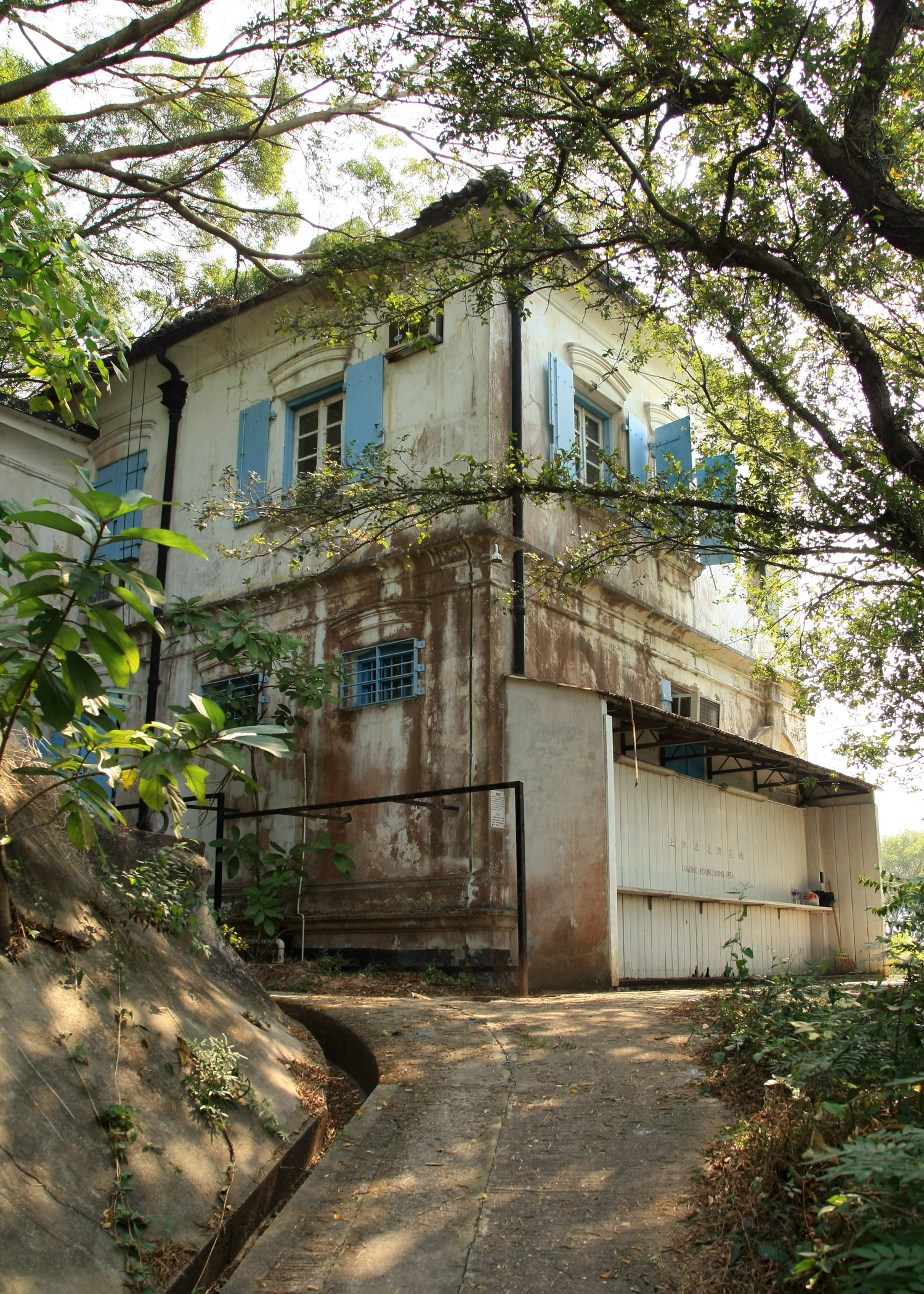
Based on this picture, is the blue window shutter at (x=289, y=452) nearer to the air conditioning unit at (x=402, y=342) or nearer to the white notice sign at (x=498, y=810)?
the air conditioning unit at (x=402, y=342)

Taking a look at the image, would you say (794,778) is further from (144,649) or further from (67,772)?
(67,772)

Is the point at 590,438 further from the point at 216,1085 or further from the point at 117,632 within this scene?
the point at 117,632

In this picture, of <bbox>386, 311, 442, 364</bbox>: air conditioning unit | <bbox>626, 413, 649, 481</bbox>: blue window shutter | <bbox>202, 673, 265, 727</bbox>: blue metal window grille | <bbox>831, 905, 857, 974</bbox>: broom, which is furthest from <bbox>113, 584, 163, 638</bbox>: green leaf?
<bbox>831, 905, 857, 974</bbox>: broom

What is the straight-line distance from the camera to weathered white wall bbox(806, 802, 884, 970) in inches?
551

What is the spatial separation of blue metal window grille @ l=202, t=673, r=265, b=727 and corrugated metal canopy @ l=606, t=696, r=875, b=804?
13.5 ft

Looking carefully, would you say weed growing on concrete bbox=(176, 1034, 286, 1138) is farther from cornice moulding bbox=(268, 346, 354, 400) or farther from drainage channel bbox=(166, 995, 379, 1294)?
cornice moulding bbox=(268, 346, 354, 400)

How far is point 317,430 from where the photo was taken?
13.1 metres

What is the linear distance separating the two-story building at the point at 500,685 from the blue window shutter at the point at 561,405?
4 centimetres

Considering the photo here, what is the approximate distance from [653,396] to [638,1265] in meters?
12.9

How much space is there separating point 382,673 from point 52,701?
27.3ft

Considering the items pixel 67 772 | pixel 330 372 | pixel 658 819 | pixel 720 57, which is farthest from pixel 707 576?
pixel 67 772

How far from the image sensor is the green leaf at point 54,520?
8.87 feet

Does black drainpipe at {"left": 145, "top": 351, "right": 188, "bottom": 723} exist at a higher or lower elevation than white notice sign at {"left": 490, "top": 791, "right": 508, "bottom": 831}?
higher

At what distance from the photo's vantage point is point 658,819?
10.9m
